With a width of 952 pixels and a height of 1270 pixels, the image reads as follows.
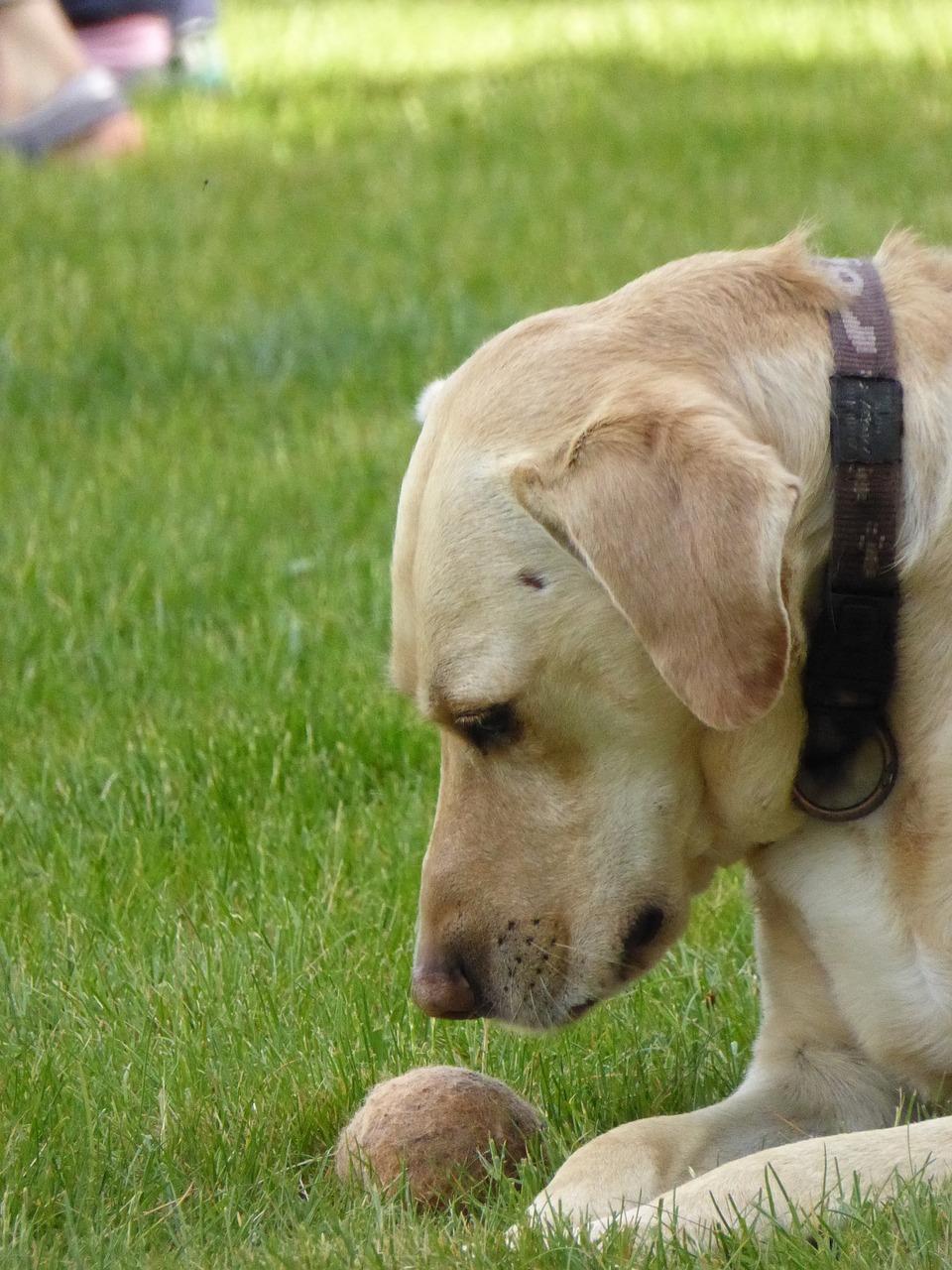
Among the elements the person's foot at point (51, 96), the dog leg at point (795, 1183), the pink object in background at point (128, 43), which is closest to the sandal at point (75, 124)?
the person's foot at point (51, 96)

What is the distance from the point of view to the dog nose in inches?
111

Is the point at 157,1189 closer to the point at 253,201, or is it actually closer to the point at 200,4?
the point at 253,201

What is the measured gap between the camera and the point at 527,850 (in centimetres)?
280

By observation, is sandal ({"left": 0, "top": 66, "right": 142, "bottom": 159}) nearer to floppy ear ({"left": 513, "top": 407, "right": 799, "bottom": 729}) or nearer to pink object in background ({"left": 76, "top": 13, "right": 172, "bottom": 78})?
pink object in background ({"left": 76, "top": 13, "right": 172, "bottom": 78})

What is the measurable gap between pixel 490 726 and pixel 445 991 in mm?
380

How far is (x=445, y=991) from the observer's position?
9.27ft

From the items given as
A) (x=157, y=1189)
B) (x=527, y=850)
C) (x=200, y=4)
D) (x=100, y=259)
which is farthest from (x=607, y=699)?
(x=200, y=4)

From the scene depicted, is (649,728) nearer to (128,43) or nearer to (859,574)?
(859,574)

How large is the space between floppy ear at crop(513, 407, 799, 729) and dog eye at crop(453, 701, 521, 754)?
298 mm

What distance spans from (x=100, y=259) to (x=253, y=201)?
1264 millimetres

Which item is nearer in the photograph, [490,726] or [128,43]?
[490,726]

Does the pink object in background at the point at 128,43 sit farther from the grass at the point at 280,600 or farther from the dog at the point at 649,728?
the dog at the point at 649,728

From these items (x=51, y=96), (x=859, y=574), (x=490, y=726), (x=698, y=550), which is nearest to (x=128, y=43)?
(x=51, y=96)

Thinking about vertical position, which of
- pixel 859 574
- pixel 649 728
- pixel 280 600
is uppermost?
pixel 859 574
